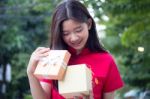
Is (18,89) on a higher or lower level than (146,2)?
lower

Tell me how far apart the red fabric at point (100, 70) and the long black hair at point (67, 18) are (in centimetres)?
6

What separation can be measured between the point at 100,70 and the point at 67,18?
1.21 feet

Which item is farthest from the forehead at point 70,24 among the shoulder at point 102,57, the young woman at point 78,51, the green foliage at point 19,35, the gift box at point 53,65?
the green foliage at point 19,35

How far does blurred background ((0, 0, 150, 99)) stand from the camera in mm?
7660

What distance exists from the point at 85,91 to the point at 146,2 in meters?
4.52

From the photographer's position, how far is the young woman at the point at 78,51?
9.58 feet

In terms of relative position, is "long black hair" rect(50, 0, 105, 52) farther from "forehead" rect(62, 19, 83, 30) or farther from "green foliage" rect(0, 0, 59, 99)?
"green foliage" rect(0, 0, 59, 99)

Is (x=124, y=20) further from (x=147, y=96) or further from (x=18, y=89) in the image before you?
(x=18, y=89)

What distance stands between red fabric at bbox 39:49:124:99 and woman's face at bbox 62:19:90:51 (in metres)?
0.10

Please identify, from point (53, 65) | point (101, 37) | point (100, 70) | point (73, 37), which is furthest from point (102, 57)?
point (101, 37)

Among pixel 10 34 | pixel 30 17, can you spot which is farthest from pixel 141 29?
pixel 30 17

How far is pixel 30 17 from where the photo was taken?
24.6 m

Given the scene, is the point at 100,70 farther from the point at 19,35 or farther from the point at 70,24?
the point at 19,35

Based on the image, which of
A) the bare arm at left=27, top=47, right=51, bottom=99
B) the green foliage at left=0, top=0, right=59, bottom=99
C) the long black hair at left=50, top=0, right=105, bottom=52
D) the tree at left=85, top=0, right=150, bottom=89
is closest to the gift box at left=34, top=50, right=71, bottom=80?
the bare arm at left=27, top=47, right=51, bottom=99
